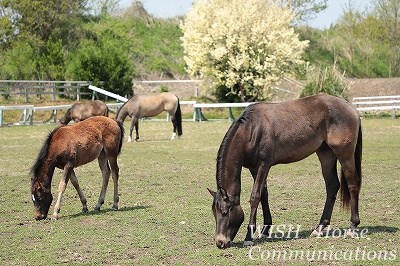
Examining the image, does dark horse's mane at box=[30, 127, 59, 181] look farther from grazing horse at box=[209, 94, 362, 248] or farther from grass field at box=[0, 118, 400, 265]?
grazing horse at box=[209, 94, 362, 248]

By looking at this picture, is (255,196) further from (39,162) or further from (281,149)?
(39,162)

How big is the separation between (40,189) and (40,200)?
16cm

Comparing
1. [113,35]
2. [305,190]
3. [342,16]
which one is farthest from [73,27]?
[305,190]

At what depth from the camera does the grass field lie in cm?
827

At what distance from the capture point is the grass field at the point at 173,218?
827 centimetres

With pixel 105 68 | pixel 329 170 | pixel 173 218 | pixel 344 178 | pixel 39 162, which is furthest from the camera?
pixel 105 68

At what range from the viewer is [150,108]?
28.4 meters

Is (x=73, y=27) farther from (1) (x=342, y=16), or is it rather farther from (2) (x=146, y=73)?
(1) (x=342, y=16)

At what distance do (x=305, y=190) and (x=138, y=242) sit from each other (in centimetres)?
529

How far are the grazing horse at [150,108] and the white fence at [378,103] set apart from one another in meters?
12.9

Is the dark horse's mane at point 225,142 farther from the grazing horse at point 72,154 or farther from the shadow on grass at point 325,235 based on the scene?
the grazing horse at point 72,154

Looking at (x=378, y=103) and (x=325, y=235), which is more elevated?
(x=325, y=235)

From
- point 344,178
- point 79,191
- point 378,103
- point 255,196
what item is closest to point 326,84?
point 378,103

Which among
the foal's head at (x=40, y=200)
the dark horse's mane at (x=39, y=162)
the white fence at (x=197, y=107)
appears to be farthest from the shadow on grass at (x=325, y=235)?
the white fence at (x=197, y=107)
